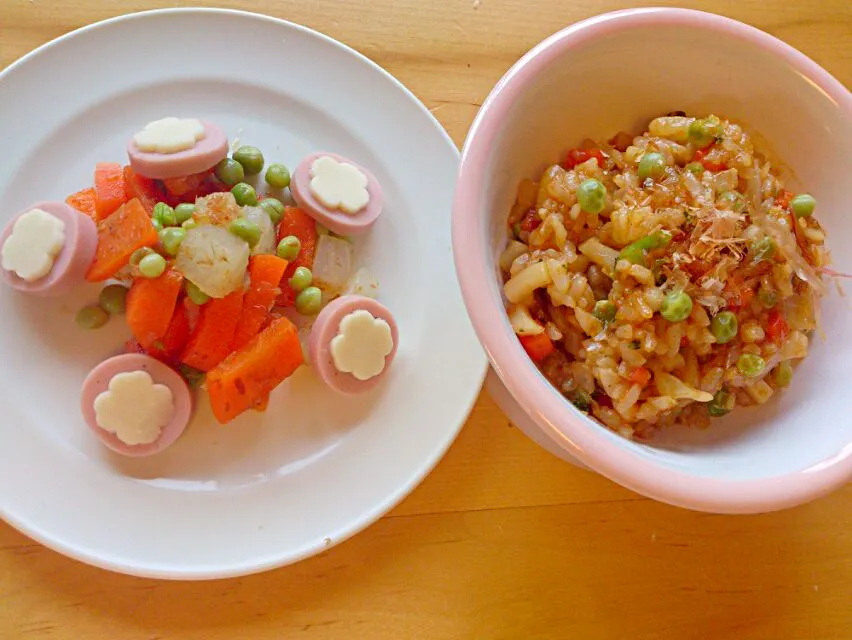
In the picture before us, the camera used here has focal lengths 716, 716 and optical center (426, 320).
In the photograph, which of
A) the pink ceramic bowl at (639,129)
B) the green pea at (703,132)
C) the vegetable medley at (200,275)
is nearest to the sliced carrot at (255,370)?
the vegetable medley at (200,275)

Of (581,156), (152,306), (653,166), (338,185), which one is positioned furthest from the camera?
(338,185)

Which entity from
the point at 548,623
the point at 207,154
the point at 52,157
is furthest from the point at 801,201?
the point at 52,157

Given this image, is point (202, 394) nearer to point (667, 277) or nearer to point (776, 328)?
point (667, 277)

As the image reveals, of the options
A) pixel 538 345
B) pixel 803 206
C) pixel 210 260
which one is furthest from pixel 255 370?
pixel 803 206

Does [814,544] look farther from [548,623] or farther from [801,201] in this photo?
[801,201]

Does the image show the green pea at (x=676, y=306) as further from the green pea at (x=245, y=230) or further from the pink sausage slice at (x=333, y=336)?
the green pea at (x=245, y=230)
